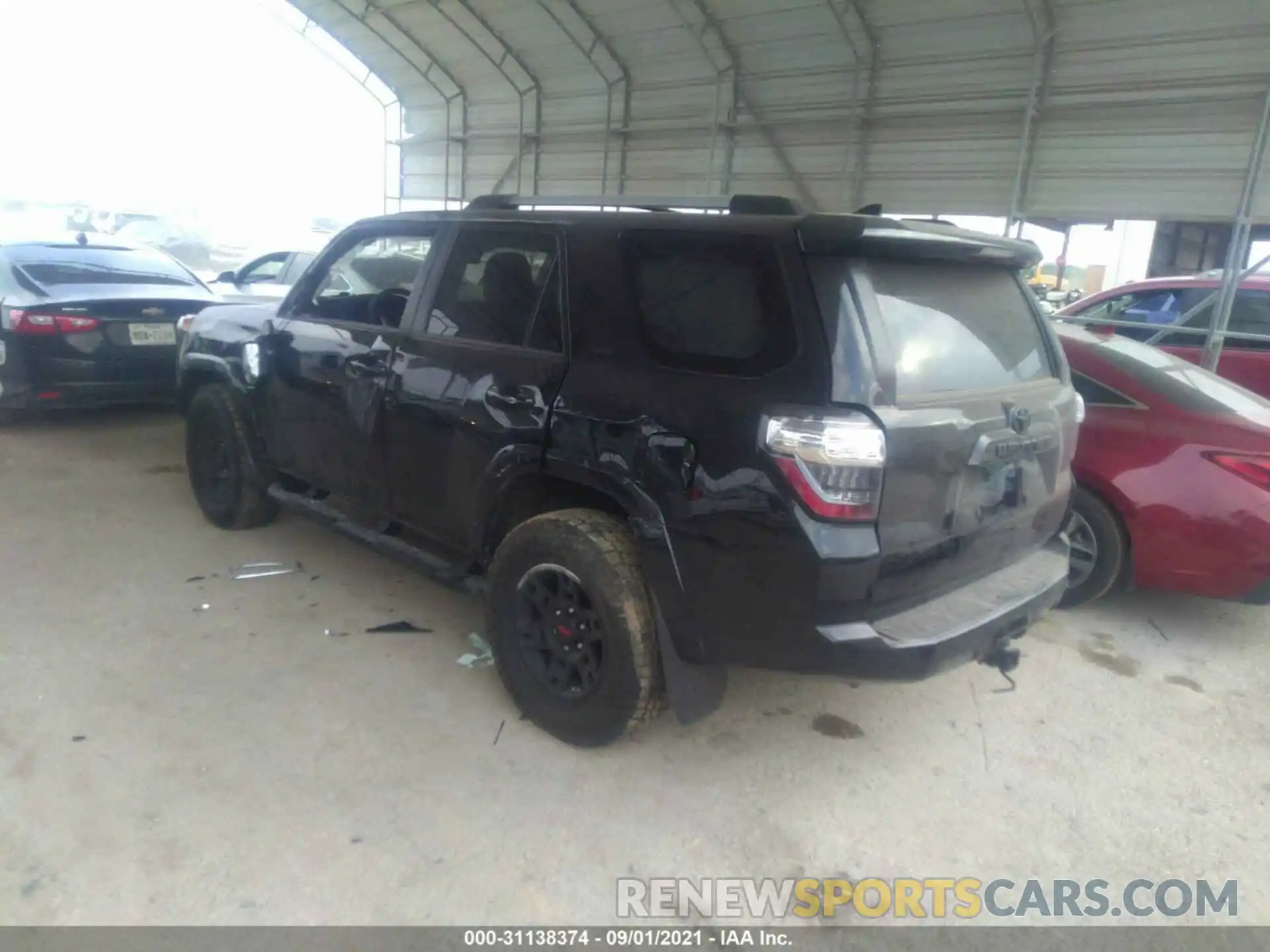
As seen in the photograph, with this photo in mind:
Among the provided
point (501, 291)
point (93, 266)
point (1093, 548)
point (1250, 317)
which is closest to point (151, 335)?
point (93, 266)

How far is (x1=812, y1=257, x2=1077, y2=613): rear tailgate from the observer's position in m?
2.48

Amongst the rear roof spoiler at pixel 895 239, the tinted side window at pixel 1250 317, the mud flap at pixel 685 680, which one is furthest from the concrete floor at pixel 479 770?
the tinted side window at pixel 1250 317

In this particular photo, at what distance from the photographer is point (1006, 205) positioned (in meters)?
7.67

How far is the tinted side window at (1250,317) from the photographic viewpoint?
7.07 meters

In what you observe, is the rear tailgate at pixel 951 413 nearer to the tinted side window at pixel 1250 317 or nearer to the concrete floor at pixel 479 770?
the concrete floor at pixel 479 770

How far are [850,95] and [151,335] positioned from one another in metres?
6.51

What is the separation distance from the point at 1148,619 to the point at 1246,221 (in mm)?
3664

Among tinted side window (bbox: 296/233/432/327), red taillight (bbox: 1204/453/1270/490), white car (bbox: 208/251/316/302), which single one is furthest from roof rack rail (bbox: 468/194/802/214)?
white car (bbox: 208/251/316/302)

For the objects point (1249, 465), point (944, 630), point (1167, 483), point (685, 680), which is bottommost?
point (685, 680)

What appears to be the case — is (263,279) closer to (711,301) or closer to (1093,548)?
(711,301)

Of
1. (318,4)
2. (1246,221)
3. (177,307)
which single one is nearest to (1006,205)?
(1246,221)

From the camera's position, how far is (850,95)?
8312 mm

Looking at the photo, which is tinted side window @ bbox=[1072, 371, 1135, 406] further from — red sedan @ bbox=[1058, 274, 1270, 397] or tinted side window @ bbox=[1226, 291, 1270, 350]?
tinted side window @ bbox=[1226, 291, 1270, 350]

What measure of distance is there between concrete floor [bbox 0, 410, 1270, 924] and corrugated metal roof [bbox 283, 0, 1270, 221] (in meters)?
4.25
